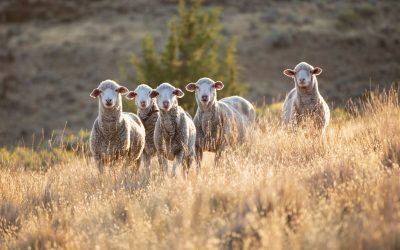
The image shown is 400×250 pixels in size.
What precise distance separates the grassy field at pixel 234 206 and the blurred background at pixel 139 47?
1976 centimetres

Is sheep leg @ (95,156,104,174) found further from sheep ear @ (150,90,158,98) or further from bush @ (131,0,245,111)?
bush @ (131,0,245,111)

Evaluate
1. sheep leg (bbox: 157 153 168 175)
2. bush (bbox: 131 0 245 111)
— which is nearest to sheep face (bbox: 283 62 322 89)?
sheep leg (bbox: 157 153 168 175)

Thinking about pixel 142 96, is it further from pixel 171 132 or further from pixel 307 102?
pixel 307 102

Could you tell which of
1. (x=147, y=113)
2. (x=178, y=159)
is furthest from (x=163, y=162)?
(x=147, y=113)

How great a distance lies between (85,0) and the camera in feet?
144

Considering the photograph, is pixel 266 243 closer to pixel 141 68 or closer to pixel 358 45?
pixel 141 68

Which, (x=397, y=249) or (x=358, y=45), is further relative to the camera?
(x=358, y=45)

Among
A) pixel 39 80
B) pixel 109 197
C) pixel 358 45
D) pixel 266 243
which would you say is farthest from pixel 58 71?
pixel 266 243

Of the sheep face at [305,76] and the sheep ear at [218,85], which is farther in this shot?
the sheep face at [305,76]

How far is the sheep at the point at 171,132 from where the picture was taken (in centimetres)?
952

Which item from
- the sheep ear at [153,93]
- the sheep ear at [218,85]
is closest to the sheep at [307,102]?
the sheep ear at [218,85]

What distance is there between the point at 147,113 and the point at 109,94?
5.47ft

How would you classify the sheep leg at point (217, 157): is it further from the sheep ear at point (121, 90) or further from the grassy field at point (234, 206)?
the sheep ear at point (121, 90)

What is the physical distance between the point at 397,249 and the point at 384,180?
1.22 metres
